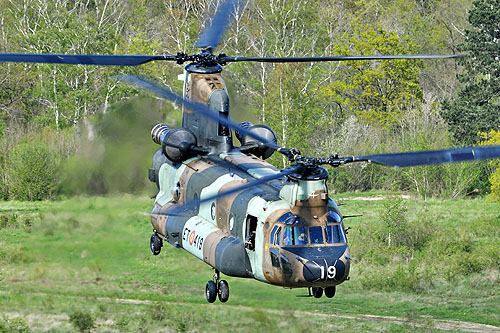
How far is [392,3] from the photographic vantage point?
8331cm

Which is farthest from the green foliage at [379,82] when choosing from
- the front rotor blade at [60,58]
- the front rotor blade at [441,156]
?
the front rotor blade at [441,156]

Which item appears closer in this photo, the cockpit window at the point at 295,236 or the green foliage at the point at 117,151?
the cockpit window at the point at 295,236

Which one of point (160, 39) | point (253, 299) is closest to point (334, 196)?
point (253, 299)

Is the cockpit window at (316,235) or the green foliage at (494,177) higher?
the green foliage at (494,177)

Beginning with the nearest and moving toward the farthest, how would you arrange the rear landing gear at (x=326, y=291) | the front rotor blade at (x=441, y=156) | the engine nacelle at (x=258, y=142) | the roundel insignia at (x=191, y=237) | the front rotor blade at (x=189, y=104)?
1. the front rotor blade at (x=441, y=156)
2. the front rotor blade at (x=189, y=104)
3. the rear landing gear at (x=326, y=291)
4. the roundel insignia at (x=191, y=237)
5. the engine nacelle at (x=258, y=142)

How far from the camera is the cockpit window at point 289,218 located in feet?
81.6

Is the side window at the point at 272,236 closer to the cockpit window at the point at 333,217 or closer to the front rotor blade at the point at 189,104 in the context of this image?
the cockpit window at the point at 333,217

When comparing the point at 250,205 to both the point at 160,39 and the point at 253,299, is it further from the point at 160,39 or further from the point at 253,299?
the point at 160,39

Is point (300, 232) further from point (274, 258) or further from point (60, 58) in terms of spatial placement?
point (60, 58)

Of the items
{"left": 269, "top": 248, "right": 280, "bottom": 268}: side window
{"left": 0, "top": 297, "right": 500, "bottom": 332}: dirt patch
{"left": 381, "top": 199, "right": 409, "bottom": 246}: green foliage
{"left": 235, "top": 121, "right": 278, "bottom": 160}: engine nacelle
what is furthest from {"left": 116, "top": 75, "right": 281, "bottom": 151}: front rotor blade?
{"left": 381, "top": 199, "right": 409, "bottom": 246}: green foliage

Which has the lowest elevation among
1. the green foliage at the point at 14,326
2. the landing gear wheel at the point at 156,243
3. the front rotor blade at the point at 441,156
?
the green foliage at the point at 14,326

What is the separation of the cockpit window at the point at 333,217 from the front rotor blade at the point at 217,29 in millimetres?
9773

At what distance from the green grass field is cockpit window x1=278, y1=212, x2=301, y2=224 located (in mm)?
7287

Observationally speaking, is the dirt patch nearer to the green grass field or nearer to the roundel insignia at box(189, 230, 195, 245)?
the green grass field
